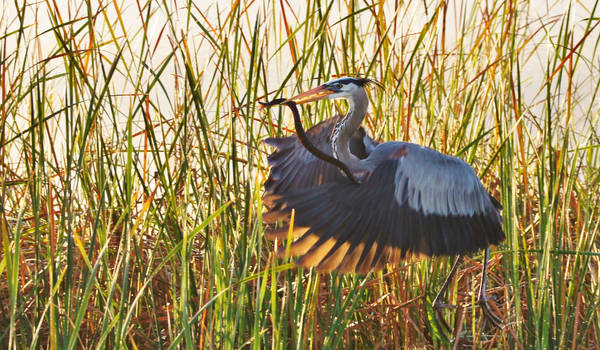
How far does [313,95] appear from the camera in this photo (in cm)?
201

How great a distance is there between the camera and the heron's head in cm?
200

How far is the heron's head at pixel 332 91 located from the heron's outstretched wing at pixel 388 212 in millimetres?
192

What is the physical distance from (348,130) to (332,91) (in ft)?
0.41

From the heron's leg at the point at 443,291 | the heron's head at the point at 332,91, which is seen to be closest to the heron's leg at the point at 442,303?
the heron's leg at the point at 443,291

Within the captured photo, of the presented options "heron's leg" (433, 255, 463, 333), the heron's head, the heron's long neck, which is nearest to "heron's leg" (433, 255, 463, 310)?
"heron's leg" (433, 255, 463, 333)

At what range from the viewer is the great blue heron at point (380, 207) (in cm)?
191

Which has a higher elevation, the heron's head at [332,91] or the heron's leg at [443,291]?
the heron's head at [332,91]

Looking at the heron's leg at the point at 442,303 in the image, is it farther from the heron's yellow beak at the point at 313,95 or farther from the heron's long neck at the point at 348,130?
the heron's yellow beak at the point at 313,95

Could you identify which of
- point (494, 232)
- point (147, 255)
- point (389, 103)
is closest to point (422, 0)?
point (389, 103)

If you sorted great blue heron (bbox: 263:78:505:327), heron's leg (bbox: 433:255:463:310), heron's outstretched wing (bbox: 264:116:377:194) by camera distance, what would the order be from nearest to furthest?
great blue heron (bbox: 263:78:505:327)
heron's leg (bbox: 433:255:463:310)
heron's outstretched wing (bbox: 264:116:377:194)

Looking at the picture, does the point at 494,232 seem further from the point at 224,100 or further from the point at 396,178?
the point at 224,100

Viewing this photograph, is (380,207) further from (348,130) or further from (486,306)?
(486,306)

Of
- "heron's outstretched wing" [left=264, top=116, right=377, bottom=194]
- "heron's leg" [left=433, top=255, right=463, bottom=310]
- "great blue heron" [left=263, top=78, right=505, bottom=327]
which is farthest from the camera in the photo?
"heron's outstretched wing" [left=264, top=116, right=377, bottom=194]

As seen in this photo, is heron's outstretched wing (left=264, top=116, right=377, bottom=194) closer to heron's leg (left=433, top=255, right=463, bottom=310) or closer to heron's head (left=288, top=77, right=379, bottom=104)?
heron's head (left=288, top=77, right=379, bottom=104)
